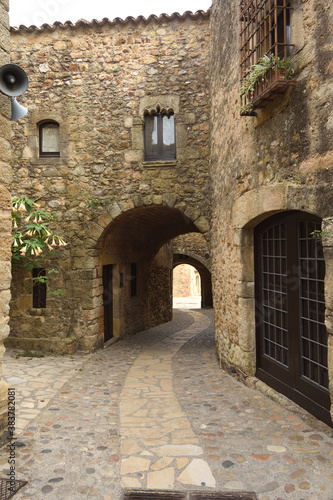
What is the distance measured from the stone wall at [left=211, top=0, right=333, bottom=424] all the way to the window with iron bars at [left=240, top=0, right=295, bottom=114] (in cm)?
11

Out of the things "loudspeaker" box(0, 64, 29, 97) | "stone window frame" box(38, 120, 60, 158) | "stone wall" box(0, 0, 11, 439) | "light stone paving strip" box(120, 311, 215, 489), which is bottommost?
"light stone paving strip" box(120, 311, 215, 489)

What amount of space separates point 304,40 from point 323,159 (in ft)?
3.62

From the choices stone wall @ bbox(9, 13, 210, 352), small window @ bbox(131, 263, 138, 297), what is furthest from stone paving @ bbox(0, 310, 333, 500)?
small window @ bbox(131, 263, 138, 297)

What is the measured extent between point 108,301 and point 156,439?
17.1 ft

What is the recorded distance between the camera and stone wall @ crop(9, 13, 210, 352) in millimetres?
7047

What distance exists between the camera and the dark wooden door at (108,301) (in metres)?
8.13

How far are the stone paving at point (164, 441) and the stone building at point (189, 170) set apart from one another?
0.46 m

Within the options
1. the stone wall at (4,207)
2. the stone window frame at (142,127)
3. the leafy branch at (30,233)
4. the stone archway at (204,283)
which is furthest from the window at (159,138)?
the stone archway at (204,283)

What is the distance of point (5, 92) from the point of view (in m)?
3.13

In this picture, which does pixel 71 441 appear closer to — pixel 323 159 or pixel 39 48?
pixel 323 159

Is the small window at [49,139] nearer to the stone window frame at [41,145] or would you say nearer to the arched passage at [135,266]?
the stone window frame at [41,145]

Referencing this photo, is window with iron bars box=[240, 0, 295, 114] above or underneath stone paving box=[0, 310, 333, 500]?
above

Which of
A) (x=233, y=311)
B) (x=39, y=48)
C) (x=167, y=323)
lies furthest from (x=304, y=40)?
(x=167, y=323)

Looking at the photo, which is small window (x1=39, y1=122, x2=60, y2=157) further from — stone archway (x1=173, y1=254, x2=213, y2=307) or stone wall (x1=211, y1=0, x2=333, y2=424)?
stone archway (x1=173, y1=254, x2=213, y2=307)
